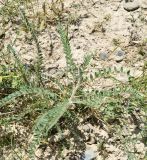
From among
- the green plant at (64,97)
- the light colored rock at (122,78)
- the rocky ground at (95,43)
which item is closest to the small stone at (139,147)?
the rocky ground at (95,43)

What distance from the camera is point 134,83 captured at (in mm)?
3398

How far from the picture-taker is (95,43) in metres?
3.72

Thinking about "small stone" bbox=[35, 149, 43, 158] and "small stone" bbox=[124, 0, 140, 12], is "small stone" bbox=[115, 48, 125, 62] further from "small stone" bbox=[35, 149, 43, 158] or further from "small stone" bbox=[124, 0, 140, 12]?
"small stone" bbox=[35, 149, 43, 158]

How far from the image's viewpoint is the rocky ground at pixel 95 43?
A: 10.7 ft

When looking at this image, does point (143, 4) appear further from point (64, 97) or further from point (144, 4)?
point (64, 97)

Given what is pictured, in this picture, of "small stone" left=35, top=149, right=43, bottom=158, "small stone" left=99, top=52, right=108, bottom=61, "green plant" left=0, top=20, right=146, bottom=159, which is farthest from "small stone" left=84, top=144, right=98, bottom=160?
"small stone" left=99, top=52, right=108, bottom=61

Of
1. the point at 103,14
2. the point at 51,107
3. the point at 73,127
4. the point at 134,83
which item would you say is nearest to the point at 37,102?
the point at 51,107

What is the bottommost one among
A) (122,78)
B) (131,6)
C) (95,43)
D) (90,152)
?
(90,152)

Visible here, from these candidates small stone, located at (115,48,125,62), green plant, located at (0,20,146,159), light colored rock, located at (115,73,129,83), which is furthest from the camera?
small stone, located at (115,48,125,62)

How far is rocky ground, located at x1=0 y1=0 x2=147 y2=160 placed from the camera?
325 cm

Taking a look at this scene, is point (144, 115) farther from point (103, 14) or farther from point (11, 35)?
point (11, 35)

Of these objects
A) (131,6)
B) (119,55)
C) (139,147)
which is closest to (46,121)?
(139,147)

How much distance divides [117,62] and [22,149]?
1.14m

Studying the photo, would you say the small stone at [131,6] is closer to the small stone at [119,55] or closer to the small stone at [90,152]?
Result: the small stone at [119,55]
